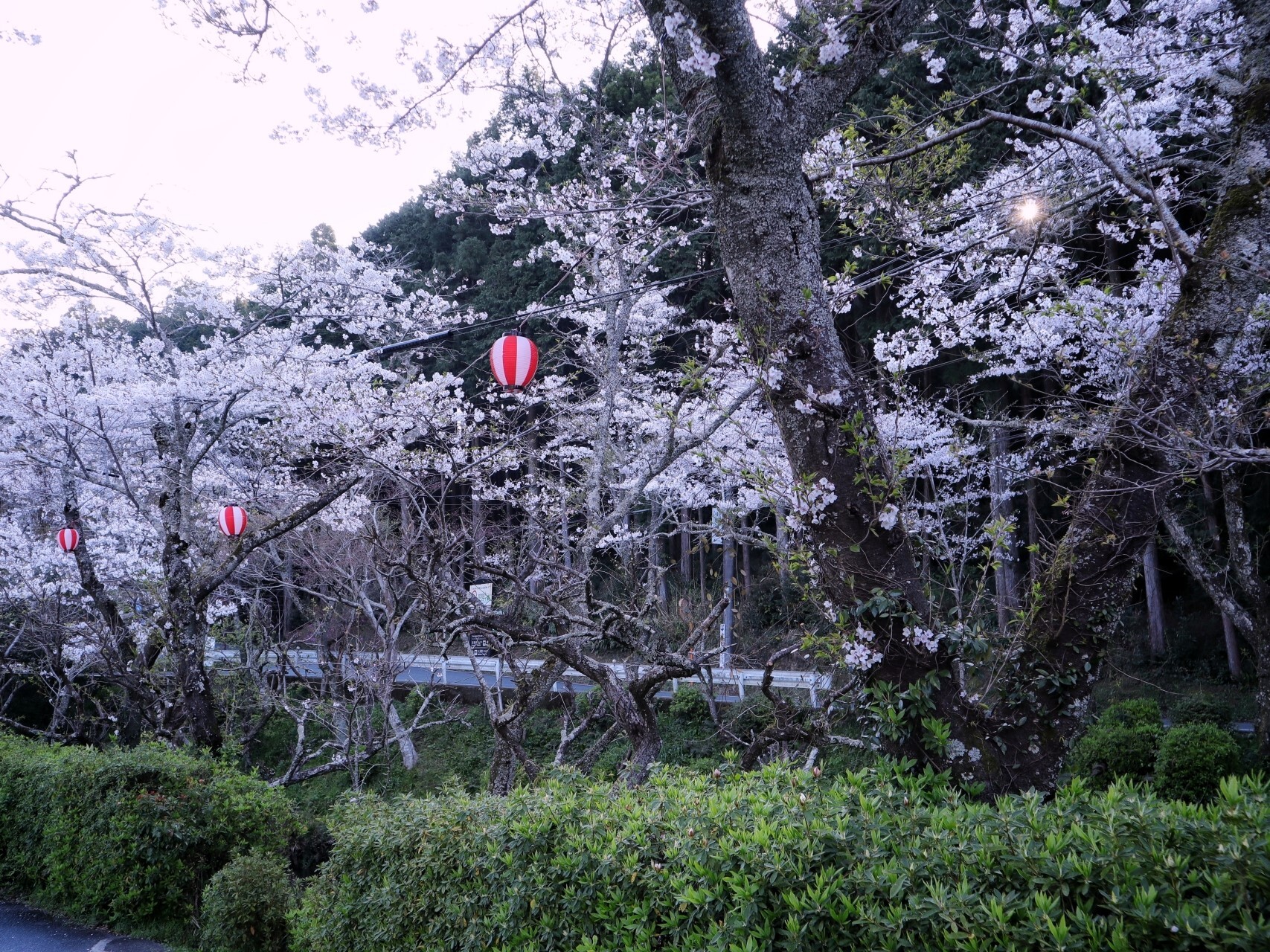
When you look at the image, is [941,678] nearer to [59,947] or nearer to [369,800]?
[369,800]

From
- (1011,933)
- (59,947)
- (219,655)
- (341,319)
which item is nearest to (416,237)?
(341,319)

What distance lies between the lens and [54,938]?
613 centimetres

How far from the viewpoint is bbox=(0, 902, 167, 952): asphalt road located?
586cm

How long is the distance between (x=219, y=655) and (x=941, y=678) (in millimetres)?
15017

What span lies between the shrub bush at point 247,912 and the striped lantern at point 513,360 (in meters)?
3.73

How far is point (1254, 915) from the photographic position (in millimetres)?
1542

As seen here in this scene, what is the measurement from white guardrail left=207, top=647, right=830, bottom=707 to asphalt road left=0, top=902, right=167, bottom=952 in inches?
131

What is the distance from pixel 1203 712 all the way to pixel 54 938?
12.4 m

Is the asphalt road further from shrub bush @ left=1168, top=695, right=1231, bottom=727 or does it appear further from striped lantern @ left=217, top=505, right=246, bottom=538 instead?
shrub bush @ left=1168, top=695, right=1231, bottom=727

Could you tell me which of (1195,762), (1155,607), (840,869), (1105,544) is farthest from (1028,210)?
(1155,607)

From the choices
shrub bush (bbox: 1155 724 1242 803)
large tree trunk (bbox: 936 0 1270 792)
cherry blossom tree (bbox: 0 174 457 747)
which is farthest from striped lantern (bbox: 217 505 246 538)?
shrub bush (bbox: 1155 724 1242 803)

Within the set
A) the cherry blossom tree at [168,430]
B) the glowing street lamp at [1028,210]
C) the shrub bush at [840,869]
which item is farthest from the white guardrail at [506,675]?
the shrub bush at [840,869]

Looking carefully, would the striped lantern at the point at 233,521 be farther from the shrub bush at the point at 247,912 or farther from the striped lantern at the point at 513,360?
the striped lantern at the point at 513,360

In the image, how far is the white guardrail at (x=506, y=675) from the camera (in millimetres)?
10102
